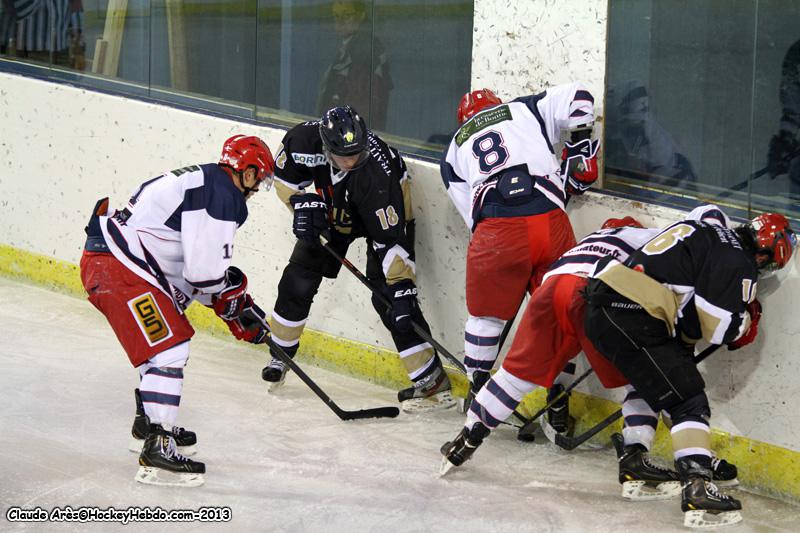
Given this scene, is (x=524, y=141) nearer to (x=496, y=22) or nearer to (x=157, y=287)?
(x=496, y=22)

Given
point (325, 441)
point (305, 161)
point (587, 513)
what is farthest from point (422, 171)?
point (587, 513)

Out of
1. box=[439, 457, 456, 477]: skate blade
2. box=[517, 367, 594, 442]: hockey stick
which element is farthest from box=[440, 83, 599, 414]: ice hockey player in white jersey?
box=[439, 457, 456, 477]: skate blade

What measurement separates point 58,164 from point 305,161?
6.74 feet

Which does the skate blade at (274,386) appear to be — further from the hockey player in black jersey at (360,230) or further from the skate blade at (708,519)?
the skate blade at (708,519)

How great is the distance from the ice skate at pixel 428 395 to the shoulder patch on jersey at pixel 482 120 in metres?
Answer: 0.90

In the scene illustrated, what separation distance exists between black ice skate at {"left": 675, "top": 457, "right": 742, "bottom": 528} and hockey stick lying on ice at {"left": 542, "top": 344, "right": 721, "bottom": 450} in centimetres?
40

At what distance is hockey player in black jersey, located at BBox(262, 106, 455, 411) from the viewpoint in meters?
4.38

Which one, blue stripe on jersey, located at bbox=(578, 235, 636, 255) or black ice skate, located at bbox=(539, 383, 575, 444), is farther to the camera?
black ice skate, located at bbox=(539, 383, 575, 444)

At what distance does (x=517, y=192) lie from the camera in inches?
158

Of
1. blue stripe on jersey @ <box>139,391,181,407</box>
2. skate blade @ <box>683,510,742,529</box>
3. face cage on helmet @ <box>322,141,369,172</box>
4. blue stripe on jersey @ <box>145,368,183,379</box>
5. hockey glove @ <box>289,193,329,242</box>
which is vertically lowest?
skate blade @ <box>683,510,742,529</box>

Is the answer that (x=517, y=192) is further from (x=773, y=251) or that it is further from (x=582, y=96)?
(x=773, y=251)

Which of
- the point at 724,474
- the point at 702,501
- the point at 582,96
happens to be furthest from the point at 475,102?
the point at 702,501

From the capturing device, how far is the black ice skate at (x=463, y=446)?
12.3 feet

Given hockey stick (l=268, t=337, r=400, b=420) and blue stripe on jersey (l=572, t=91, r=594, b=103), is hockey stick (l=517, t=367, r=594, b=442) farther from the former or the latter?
blue stripe on jersey (l=572, t=91, r=594, b=103)
